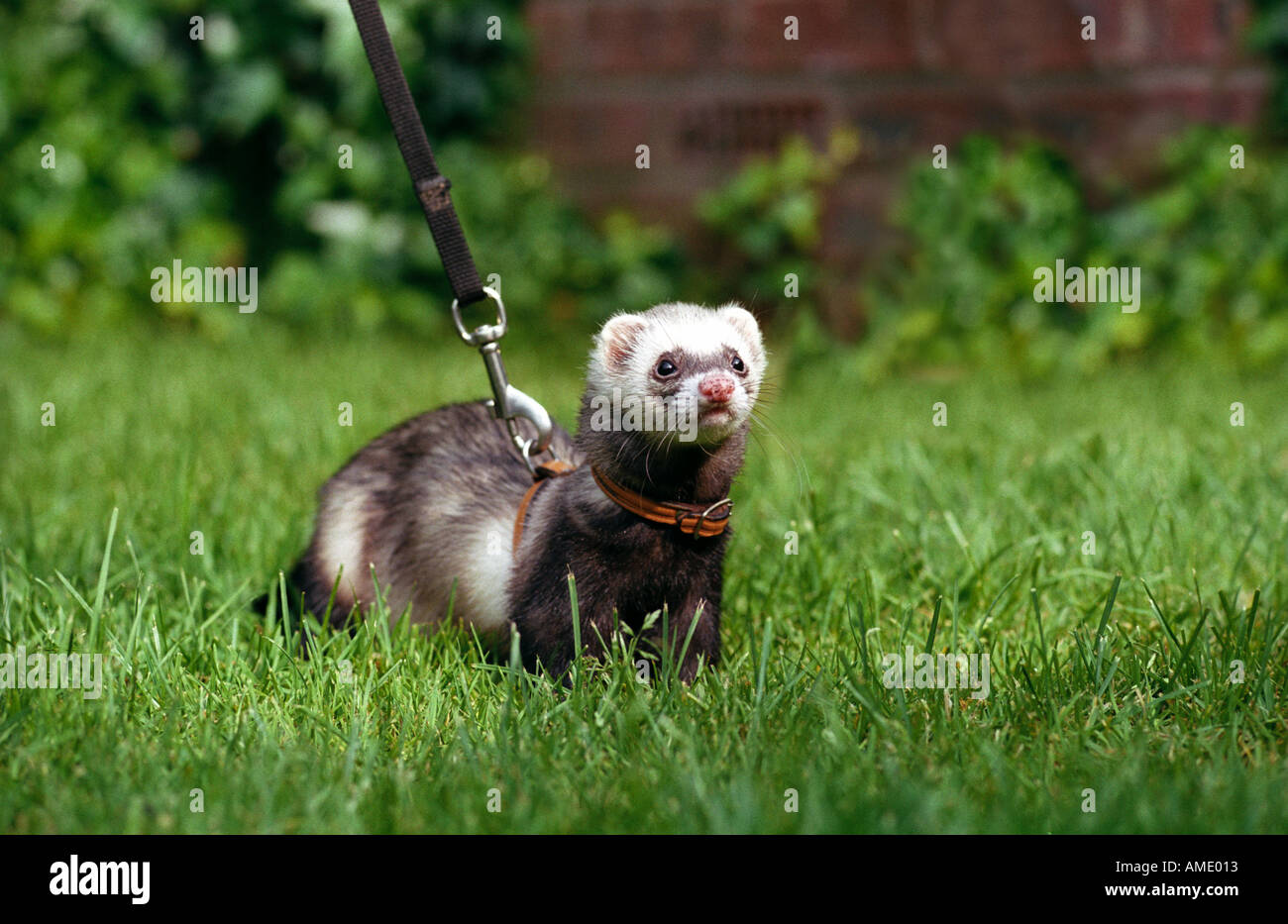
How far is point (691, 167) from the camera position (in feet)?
23.0

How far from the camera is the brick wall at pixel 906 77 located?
646cm

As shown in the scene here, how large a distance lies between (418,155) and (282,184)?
15.9 ft

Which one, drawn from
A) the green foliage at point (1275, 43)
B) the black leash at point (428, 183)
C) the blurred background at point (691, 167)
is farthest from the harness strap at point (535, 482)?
the green foliage at point (1275, 43)

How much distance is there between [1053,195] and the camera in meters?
6.51

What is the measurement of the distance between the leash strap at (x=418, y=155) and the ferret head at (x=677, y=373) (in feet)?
1.07

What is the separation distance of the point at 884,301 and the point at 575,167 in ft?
6.22

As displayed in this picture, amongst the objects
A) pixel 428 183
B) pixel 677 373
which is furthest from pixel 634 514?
pixel 428 183

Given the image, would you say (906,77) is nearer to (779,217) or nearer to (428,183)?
(779,217)

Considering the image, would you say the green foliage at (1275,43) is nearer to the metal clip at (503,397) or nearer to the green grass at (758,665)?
the green grass at (758,665)

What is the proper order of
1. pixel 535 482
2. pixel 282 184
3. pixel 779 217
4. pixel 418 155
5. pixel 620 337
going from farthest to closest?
pixel 282 184
pixel 779 217
pixel 535 482
pixel 418 155
pixel 620 337

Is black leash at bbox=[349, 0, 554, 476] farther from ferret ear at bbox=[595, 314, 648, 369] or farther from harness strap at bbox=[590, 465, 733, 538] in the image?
harness strap at bbox=[590, 465, 733, 538]

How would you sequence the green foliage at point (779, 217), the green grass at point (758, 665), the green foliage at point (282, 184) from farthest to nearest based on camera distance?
the green foliage at point (282, 184) → the green foliage at point (779, 217) → the green grass at point (758, 665)

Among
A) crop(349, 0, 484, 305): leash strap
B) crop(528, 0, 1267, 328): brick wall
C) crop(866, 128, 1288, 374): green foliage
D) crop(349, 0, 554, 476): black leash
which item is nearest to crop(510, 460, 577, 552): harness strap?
crop(349, 0, 554, 476): black leash
